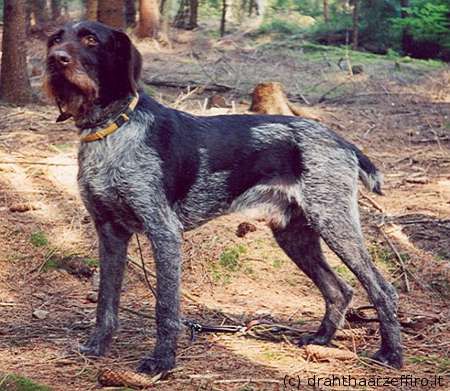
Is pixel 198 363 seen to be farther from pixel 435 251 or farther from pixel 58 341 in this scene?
pixel 435 251

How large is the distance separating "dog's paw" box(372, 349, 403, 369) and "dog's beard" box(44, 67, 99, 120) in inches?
98.9

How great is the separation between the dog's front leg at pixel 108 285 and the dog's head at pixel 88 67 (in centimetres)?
84

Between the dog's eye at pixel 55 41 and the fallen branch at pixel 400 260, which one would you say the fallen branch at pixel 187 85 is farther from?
the dog's eye at pixel 55 41

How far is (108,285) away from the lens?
5.33 m

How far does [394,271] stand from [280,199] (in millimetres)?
2028

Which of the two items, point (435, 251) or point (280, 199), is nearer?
point (280, 199)

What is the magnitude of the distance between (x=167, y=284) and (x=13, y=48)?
22.7ft

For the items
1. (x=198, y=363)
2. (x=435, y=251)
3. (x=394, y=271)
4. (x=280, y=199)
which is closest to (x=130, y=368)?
(x=198, y=363)

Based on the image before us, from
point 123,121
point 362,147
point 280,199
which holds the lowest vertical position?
point 362,147

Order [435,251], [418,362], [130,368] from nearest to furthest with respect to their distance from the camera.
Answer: [130,368]
[418,362]
[435,251]

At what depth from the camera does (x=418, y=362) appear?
5.36m

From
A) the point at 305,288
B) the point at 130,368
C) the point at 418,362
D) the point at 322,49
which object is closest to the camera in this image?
the point at 130,368

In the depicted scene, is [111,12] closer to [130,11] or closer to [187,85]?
[187,85]

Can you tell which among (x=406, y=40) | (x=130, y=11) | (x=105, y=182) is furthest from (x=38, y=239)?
(x=130, y=11)
